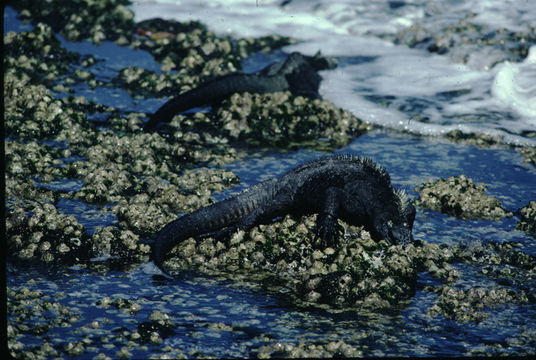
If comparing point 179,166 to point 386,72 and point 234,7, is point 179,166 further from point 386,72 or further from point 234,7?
point 234,7

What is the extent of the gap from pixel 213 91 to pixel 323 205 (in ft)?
10.0

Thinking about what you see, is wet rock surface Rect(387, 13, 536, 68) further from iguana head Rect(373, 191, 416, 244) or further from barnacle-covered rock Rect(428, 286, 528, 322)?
barnacle-covered rock Rect(428, 286, 528, 322)

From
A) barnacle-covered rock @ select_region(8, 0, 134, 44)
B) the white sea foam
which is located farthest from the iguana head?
barnacle-covered rock @ select_region(8, 0, 134, 44)

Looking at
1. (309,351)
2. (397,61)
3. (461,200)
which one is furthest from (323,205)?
(397,61)

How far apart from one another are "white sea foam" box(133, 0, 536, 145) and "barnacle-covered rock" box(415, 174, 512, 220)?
6.81 ft

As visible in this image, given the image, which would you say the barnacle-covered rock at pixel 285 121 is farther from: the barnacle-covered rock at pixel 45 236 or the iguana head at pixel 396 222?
the barnacle-covered rock at pixel 45 236

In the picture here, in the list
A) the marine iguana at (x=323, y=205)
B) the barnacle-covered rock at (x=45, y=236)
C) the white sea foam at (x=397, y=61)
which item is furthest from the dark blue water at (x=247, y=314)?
the white sea foam at (x=397, y=61)

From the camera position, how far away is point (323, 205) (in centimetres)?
483

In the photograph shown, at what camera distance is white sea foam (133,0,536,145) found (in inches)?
316

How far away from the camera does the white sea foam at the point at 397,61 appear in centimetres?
802

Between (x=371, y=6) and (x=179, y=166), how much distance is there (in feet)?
26.6

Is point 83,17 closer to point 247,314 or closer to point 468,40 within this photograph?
point 468,40

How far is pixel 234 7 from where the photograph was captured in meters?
12.5

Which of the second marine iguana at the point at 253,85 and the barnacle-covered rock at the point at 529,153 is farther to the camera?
the second marine iguana at the point at 253,85
